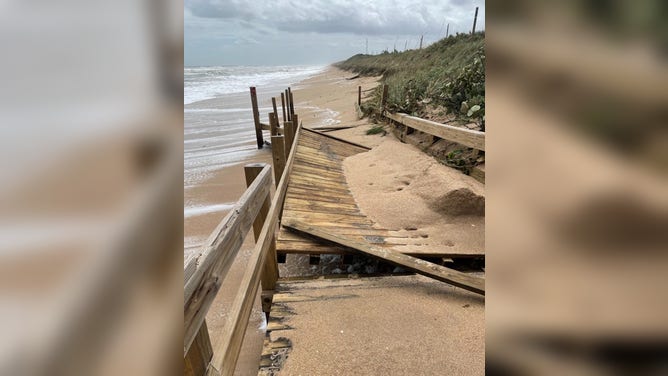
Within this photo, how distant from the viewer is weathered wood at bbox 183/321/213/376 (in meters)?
1.37

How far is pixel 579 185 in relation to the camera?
331 millimetres

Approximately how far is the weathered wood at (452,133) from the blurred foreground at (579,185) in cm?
500

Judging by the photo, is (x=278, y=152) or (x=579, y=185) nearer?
(x=579, y=185)

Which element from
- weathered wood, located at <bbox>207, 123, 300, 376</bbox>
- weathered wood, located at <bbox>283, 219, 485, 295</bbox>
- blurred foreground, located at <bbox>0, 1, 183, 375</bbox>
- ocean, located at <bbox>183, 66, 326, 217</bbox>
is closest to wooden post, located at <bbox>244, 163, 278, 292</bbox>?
weathered wood, located at <bbox>283, 219, 485, 295</bbox>

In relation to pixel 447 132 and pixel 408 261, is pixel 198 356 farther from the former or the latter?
pixel 447 132

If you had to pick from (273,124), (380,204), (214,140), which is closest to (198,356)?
(380,204)

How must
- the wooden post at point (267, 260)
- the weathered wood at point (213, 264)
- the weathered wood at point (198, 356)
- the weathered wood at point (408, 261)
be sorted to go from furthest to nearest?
the wooden post at point (267, 260)
the weathered wood at point (408, 261)
the weathered wood at point (198, 356)
the weathered wood at point (213, 264)

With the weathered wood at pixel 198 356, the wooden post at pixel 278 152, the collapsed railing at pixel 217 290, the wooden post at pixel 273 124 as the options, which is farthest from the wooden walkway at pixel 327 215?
the wooden post at pixel 273 124

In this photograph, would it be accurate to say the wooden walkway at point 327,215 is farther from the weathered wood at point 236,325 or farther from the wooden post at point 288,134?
the weathered wood at point 236,325

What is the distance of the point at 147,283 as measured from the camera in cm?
42

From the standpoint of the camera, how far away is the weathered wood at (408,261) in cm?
309

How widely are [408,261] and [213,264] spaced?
216 centimetres

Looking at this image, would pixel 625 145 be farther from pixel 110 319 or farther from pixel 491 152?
pixel 110 319

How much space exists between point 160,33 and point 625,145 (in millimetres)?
440
